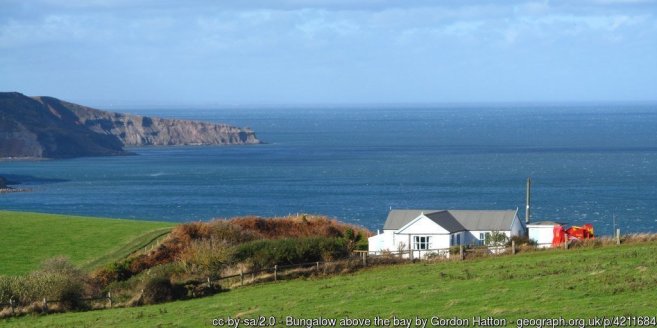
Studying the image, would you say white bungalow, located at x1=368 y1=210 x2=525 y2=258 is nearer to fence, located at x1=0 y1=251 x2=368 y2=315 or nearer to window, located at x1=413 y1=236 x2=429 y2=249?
window, located at x1=413 y1=236 x2=429 y2=249

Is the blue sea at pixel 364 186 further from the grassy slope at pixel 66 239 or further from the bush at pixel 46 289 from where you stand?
the bush at pixel 46 289

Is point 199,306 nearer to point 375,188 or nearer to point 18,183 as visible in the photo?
point 375,188

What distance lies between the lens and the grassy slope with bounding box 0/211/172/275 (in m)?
49.6

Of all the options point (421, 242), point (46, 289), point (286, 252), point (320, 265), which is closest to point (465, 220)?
point (421, 242)

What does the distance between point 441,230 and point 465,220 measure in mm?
2621

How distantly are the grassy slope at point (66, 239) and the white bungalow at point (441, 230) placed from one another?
12.4m

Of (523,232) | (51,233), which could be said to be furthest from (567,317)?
(51,233)

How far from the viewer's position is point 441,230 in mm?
48875

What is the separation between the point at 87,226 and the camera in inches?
2382

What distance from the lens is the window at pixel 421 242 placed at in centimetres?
4919

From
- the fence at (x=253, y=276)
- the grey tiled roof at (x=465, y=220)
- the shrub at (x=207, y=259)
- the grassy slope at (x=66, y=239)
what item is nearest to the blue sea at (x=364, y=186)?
the grey tiled roof at (x=465, y=220)

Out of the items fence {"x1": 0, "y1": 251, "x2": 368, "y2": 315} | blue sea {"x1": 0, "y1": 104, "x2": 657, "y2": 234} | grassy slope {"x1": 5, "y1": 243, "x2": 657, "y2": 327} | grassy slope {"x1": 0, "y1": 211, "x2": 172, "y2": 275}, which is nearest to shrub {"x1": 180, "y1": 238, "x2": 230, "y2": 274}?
fence {"x1": 0, "y1": 251, "x2": 368, "y2": 315}

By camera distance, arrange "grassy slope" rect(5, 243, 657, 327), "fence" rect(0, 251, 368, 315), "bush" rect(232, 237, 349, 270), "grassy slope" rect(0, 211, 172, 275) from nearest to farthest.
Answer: "grassy slope" rect(5, 243, 657, 327)
"fence" rect(0, 251, 368, 315)
"bush" rect(232, 237, 349, 270)
"grassy slope" rect(0, 211, 172, 275)

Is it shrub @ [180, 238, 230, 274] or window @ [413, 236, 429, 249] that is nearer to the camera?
shrub @ [180, 238, 230, 274]
